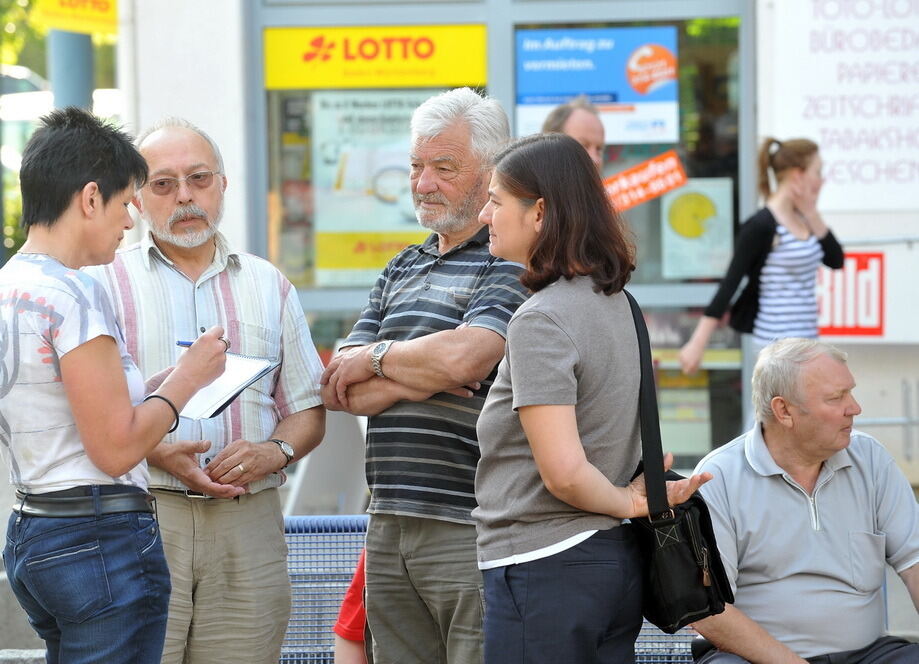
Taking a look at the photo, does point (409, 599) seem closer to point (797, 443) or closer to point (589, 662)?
point (589, 662)

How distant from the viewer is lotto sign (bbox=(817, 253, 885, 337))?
6707mm

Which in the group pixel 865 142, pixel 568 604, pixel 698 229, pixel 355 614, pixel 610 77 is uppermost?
pixel 610 77

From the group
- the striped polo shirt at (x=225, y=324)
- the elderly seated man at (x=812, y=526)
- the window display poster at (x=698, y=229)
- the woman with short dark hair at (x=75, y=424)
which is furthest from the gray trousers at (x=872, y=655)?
the window display poster at (x=698, y=229)

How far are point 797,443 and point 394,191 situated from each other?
4.37m

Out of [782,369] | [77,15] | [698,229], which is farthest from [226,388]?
[698,229]

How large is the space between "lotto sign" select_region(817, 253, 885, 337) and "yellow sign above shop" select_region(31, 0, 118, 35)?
13.3ft

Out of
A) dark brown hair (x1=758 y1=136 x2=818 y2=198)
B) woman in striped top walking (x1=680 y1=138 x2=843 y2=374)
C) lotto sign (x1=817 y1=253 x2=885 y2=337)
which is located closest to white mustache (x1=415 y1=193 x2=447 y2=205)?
woman in striped top walking (x1=680 y1=138 x2=843 y2=374)

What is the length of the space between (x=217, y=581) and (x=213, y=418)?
0.42 m

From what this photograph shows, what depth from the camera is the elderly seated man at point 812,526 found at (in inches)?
134

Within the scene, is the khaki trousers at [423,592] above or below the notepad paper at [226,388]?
below

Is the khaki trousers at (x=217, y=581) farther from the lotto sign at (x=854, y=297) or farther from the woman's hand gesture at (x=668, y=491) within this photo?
the lotto sign at (x=854, y=297)

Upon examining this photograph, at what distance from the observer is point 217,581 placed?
3.16 metres

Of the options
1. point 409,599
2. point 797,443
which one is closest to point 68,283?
point 409,599

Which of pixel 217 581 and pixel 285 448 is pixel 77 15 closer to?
pixel 285 448
